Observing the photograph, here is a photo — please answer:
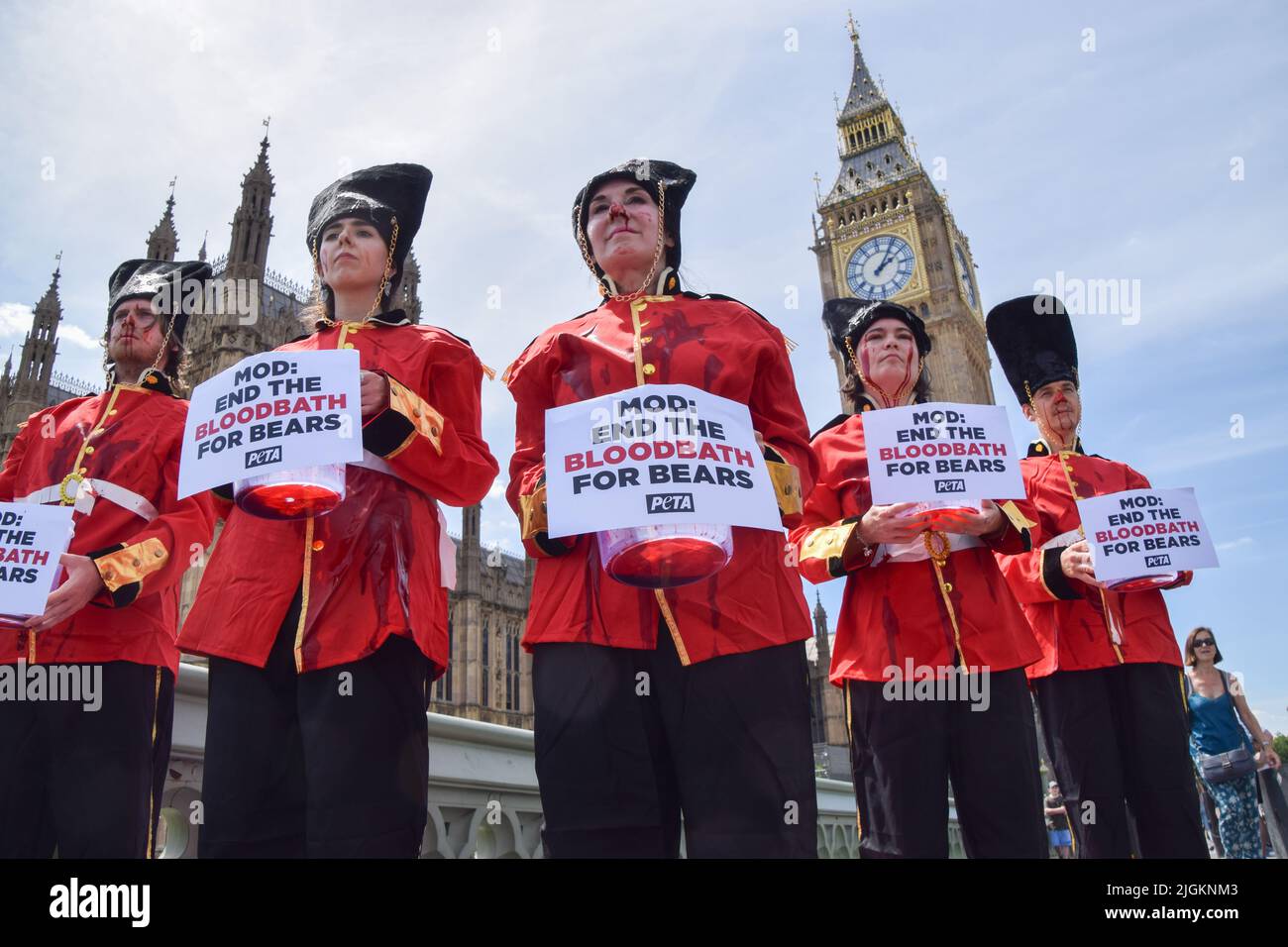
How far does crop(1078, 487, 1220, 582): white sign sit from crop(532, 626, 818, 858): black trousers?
6.65 ft

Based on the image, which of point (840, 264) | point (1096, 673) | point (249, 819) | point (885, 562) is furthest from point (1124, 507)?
point (840, 264)

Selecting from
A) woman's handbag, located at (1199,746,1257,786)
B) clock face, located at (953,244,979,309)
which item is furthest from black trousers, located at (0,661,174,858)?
clock face, located at (953,244,979,309)

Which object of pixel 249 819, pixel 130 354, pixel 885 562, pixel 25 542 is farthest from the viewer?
pixel 130 354

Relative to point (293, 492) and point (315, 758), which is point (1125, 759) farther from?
point (293, 492)

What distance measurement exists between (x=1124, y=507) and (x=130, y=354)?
4.03 meters

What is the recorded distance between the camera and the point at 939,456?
2928 mm

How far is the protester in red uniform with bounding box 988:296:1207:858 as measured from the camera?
351 centimetres

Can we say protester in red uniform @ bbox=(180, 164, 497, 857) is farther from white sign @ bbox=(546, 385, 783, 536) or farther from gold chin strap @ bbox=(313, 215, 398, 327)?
white sign @ bbox=(546, 385, 783, 536)

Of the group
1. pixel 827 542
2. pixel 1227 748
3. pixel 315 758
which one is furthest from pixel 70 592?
pixel 1227 748

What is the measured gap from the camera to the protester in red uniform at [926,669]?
Result: 9.02 feet

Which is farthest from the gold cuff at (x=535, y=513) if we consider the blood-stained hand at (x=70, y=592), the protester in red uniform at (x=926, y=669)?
the blood-stained hand at (x=70, y=592)

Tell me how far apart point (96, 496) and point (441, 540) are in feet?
4.39

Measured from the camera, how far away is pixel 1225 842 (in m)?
6.14
